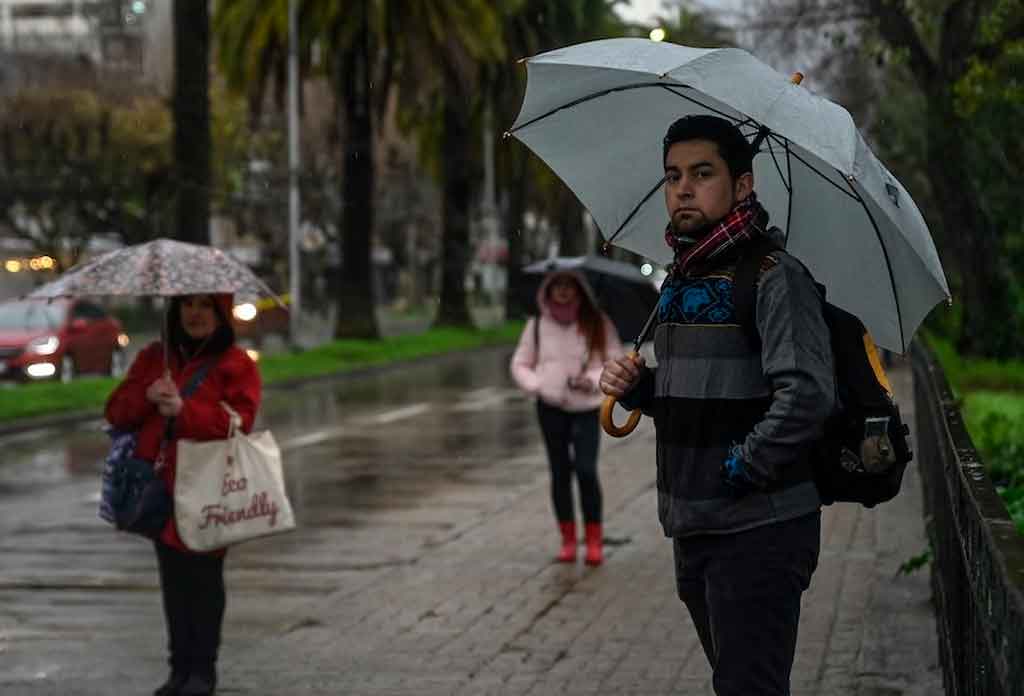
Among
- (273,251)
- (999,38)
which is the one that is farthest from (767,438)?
(273,251)

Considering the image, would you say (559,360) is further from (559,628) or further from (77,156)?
(77,156)

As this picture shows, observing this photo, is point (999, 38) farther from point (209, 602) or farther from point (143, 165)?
point (143, 165)

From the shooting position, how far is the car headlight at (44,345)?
30188 mm

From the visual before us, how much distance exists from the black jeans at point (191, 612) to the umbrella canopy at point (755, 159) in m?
2.68

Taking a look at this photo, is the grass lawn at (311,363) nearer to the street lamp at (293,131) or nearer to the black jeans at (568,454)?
the street lamp at (293,131)

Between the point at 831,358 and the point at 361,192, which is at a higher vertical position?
the point at 831,358

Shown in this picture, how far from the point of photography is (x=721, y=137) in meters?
4.60

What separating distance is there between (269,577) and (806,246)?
615 cm

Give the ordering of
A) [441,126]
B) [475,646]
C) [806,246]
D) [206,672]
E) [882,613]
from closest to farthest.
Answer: [806,246], [206,672], [475,646], [882,613], [441,126]

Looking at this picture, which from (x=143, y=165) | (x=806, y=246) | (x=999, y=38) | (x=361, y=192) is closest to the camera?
(x=806, y=246)

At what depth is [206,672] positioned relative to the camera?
7504 millimetres

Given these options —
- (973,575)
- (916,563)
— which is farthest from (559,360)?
(973,575)

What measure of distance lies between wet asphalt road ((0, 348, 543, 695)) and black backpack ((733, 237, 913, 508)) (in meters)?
4.16

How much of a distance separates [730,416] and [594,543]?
6.60 meters
